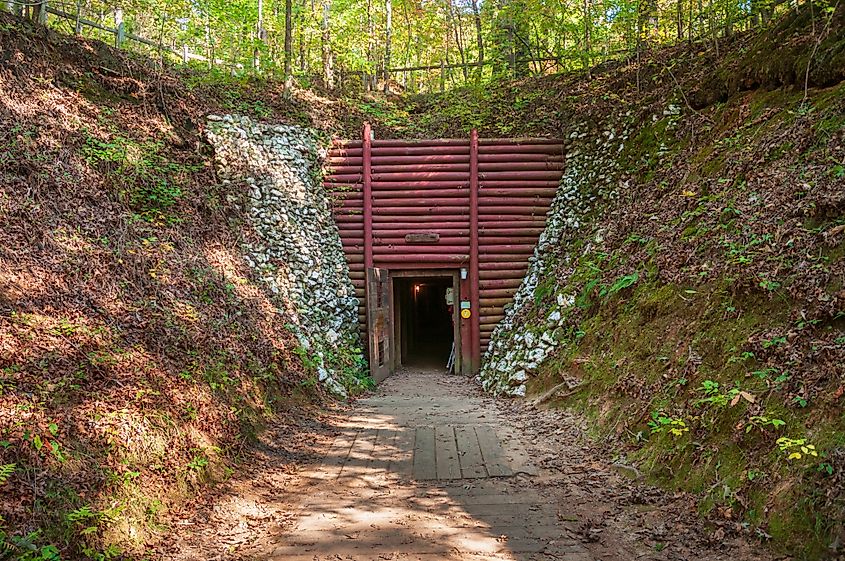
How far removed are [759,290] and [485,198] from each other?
7.01 m

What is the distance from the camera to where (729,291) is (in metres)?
5.20

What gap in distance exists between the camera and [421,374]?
1246cm

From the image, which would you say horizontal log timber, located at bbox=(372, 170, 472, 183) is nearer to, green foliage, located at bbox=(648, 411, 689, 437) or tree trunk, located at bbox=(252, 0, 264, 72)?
tree trunk, located at bbox=(252, 0, 264, 72)

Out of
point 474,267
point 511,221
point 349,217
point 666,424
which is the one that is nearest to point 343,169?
point 349,217

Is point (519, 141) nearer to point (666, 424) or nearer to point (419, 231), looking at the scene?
point (419, 231)

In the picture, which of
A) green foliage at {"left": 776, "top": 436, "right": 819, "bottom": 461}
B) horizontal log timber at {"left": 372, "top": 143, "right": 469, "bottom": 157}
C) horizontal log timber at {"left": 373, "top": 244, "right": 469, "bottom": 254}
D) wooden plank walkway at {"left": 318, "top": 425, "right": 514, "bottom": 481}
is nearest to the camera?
green foliage at {"left": 776, "top": 436, "right": 819, "bottom": 461}

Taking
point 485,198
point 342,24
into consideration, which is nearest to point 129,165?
point 485,198

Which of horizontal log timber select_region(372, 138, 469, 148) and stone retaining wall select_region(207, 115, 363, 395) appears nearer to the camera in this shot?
stone retaining wall select_region(207, 115, 363, 395)

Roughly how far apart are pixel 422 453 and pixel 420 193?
668 cm

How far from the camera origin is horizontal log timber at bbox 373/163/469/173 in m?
11.6

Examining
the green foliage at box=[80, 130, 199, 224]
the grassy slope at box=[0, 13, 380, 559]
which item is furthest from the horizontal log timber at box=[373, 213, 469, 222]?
the green foliage at box=[80, 130, 199, 224]

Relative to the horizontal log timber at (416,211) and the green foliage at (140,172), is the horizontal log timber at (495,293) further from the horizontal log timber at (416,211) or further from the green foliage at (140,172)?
the green foliage at (140,172)

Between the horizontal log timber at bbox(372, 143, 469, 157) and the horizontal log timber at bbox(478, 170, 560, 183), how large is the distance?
2.28 ft

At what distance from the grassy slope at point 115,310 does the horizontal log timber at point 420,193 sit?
113 inches
